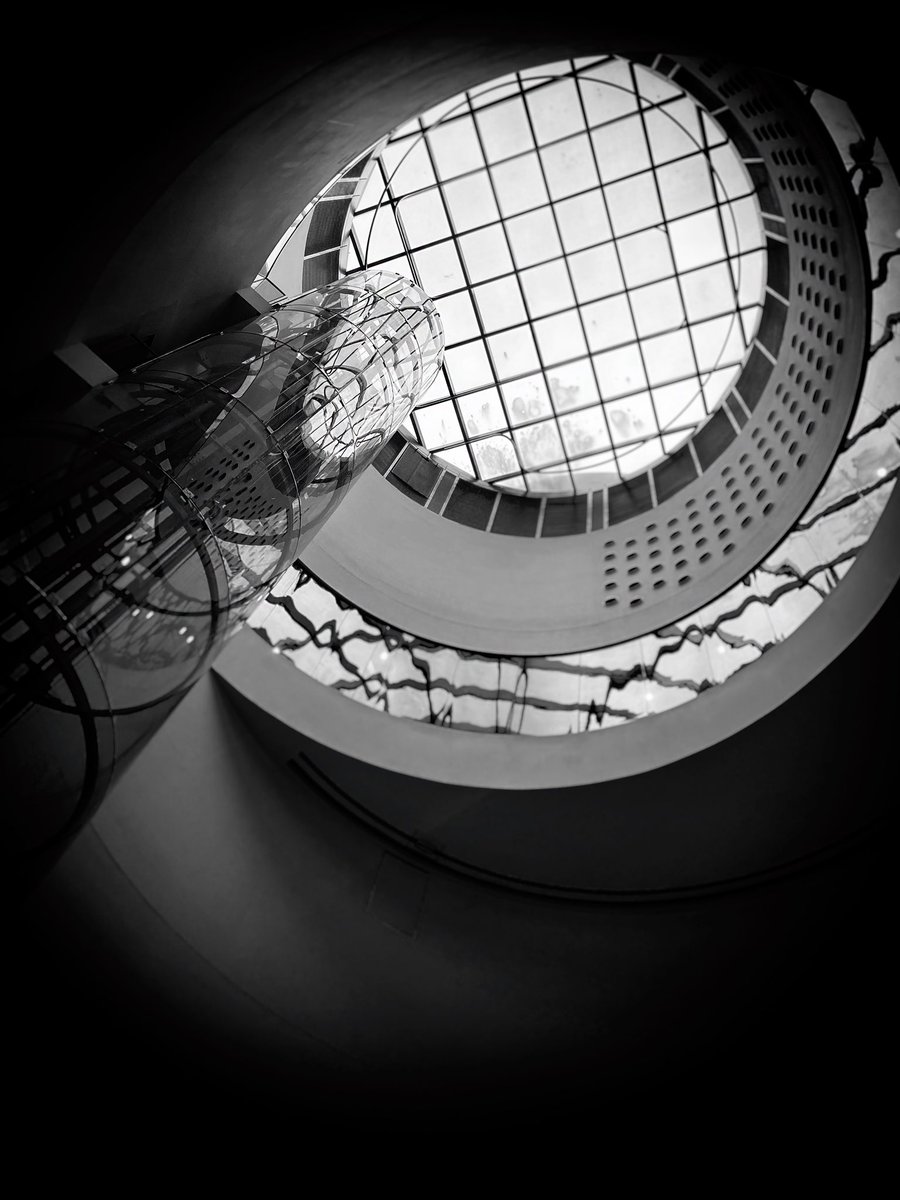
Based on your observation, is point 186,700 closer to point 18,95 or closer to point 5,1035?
point 5,1035

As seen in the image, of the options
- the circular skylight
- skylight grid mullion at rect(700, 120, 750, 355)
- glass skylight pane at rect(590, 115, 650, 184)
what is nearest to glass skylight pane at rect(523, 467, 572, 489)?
the circular skylight

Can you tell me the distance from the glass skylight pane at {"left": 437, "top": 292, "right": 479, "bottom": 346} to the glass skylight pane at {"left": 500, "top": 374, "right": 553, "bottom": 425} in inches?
48.2

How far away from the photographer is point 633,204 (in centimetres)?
1536

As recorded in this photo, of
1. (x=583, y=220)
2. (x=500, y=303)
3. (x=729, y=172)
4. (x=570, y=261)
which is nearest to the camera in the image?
(x=729, y=172)

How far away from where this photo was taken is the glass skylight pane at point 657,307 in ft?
52.3

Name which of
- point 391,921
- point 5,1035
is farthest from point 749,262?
point 5,1035

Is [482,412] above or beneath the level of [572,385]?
beneath

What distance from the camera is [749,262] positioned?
47.8ft

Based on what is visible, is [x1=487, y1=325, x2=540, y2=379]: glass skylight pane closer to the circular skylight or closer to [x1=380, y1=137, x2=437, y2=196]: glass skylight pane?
the circular skylight

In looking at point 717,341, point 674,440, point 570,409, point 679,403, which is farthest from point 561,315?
point 674,440

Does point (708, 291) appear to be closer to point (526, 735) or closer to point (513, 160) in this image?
point (513, 160)

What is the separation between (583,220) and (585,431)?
147 inches

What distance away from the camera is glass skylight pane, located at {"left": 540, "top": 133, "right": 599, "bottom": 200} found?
15.1 metres

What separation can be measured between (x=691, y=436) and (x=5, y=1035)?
12685 mm
